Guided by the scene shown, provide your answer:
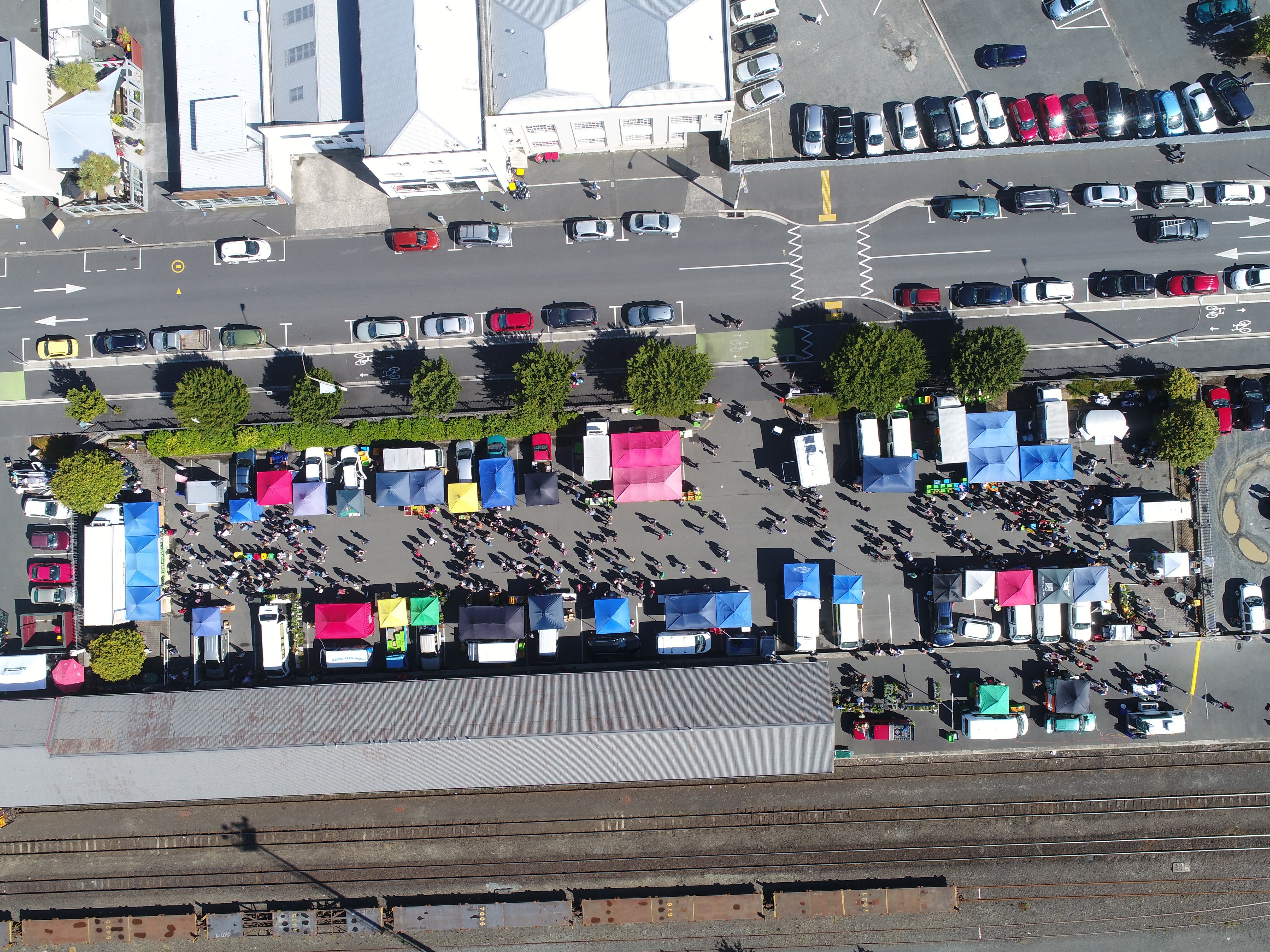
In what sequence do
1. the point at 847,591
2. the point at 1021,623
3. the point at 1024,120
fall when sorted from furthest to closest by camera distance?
the point at 1024,120
the point at 847,591
the point at 1021,623

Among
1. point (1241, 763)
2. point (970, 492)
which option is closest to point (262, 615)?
point (970, 492)

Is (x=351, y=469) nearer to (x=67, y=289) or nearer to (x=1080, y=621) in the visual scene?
(x=67, y=289)

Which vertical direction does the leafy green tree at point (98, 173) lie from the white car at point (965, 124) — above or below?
below

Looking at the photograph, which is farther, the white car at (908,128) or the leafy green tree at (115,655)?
the white car at (908,128)

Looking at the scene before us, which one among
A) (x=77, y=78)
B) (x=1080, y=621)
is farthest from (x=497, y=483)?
(x=1080, y=621)

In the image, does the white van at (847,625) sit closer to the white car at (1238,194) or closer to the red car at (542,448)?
the red car at (542,448)

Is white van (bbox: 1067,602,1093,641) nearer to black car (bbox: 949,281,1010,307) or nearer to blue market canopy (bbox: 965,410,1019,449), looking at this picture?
blue market canopy (bbox: 965,410,1019,449)

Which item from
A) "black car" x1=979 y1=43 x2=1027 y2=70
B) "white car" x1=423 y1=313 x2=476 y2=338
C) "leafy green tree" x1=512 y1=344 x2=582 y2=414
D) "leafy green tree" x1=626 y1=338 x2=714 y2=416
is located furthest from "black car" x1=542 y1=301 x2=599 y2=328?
"black car" x1=979 y1=43 x2=1027 y2=70

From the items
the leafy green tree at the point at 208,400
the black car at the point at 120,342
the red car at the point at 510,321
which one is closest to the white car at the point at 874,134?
the red car at the point at 510,321

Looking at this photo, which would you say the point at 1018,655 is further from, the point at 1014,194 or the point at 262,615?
the point at 262,615
